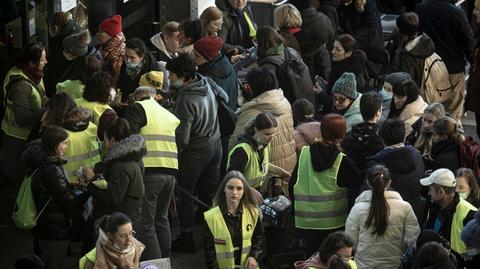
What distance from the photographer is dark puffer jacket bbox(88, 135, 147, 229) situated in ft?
33.1

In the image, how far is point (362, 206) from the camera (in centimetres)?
1004

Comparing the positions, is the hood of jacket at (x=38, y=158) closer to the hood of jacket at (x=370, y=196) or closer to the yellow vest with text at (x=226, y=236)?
the yellow vest with text at (x=226, y=236)

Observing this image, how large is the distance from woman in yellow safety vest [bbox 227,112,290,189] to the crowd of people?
0.01 meters

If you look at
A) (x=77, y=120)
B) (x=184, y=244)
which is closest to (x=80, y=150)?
(x=77, y=120)

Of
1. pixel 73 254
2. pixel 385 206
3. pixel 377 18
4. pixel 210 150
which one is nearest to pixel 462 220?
pixel 385 206

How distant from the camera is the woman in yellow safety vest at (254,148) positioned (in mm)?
10844

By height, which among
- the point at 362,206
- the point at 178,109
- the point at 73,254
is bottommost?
the point at 73,254

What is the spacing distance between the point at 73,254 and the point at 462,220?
3872mm

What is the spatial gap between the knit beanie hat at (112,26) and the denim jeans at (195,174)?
183 centimetres

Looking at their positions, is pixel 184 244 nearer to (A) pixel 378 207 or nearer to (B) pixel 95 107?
(B) pixel 95 107

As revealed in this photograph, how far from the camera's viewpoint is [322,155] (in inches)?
412

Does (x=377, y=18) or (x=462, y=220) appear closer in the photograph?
(x=462, y=220)

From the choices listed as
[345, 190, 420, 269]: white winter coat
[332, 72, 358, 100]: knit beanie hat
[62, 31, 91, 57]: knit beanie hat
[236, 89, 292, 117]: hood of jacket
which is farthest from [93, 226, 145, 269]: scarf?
[62, 31, 91, 57]: knit beanie hat

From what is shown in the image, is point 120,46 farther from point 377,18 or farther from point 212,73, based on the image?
point 377,18
